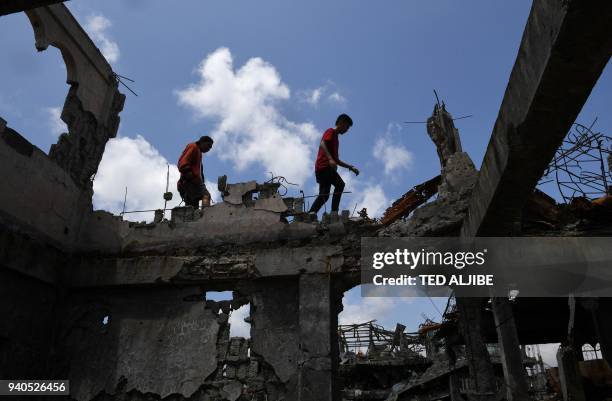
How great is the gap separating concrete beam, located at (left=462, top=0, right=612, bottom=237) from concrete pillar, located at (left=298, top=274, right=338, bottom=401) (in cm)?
244

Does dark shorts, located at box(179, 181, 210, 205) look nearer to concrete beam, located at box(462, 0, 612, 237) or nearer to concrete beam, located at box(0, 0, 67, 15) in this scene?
concrete beam, located at box(462, 0, 612, 237)

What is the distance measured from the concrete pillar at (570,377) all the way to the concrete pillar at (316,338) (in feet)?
9.77

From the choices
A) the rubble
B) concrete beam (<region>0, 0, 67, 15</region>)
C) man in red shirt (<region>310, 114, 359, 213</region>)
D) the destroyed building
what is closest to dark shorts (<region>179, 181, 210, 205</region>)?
the destroyed building

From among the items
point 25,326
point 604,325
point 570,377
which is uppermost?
point 604,325

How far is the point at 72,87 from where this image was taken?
→ 8.47 m

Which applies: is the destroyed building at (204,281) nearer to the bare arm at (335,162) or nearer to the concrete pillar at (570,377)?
the concrete pillar at (570,377)

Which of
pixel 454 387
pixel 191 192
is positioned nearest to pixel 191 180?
pixel 191 192

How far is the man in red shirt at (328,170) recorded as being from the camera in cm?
768

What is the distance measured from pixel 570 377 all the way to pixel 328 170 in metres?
4.42

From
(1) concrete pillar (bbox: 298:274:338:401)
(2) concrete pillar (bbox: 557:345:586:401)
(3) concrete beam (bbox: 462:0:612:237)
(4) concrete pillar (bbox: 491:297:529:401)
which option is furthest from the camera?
(2) concrete pillar (bbox: 557:345:586:401)

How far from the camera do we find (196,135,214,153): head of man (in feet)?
29.2

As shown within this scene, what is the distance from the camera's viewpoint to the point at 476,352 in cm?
644

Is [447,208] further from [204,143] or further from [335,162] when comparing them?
[204,143]

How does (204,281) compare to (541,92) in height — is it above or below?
below
